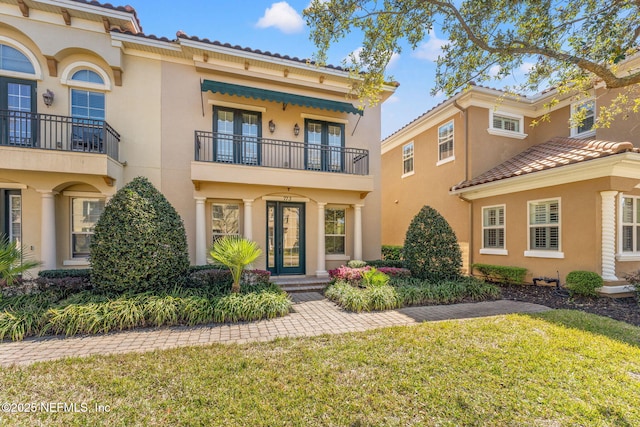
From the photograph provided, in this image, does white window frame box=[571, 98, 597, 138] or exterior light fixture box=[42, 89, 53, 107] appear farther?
white window frame box=[571, 98, 597, 138]

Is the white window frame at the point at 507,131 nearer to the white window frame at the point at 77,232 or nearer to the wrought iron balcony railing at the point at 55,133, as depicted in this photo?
the wrought iron balcony railing at the point at 55,133

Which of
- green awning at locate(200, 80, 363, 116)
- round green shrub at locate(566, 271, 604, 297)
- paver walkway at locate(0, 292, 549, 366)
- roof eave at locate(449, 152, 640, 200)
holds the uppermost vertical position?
green awning at locate(200, 80, 363, 116)

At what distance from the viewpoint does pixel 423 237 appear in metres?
9.38

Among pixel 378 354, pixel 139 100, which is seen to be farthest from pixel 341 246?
pixel 139 100

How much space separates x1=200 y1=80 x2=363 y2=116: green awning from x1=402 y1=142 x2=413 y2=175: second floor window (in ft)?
22.8

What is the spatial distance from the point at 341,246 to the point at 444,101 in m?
8.41

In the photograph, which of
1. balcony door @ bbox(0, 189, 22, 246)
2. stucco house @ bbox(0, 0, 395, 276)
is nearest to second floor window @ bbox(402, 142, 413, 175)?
stucco house @ bbox(0, 0, 395, 276)

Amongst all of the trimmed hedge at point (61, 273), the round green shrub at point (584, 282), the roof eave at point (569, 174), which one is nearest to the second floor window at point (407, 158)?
the roof eave at point (569, 174)

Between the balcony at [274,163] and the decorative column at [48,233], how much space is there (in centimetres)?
400

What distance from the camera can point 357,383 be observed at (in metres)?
3.75

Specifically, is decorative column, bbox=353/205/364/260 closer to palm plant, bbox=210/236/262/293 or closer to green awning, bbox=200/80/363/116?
green awning, bbox=200/80/363/116

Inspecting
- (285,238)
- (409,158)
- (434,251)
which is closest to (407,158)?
(409,158)

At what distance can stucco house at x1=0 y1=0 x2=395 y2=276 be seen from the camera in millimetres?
8289

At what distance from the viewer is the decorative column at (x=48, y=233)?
802 cm
